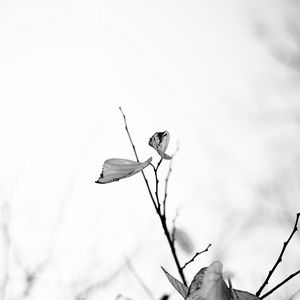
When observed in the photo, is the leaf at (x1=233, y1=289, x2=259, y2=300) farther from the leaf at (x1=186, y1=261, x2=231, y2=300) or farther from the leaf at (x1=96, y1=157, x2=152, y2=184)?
the leaf at (x1=96, y1=157, x2=152, y2=184)

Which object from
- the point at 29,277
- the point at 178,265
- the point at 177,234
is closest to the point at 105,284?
the point at 29,277

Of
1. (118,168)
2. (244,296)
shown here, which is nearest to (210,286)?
(244,296)

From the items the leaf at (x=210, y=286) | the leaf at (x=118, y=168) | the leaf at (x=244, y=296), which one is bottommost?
the leaf at (x=244, y=296)

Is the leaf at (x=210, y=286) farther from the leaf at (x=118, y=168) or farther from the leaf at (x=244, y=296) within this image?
the leaf at (x=118, y=168)

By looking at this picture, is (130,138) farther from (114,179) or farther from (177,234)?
(177,234)

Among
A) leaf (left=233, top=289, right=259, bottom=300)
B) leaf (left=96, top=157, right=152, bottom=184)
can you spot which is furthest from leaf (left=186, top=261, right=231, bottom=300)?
leaf (left=96, top=157, right=152, bottom=184)

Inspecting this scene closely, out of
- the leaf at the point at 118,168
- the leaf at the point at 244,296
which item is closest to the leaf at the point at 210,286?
the leaf at the point at 244,296
